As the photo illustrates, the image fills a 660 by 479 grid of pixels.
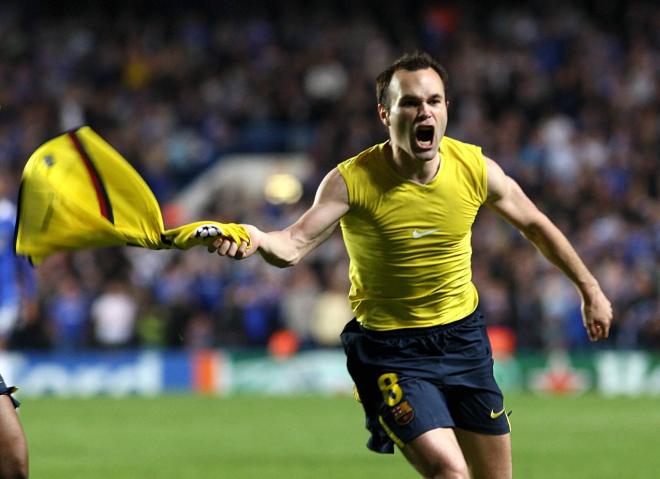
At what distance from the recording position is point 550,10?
2503 cm

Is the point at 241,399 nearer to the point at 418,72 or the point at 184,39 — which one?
the point at 184,39

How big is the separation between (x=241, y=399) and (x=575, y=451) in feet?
25.3

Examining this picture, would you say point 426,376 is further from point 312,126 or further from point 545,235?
point 312,126

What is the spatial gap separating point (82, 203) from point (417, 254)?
1646 mm

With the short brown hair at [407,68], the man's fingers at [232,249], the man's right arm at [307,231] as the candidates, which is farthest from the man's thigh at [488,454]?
the short brown hair at [407,68]

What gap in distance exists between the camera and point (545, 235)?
691cm

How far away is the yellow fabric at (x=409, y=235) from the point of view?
6.66 m

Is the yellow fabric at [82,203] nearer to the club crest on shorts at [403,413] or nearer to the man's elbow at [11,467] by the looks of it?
the man's elbow at [11,467]

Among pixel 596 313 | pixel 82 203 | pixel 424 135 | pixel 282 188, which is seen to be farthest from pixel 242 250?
pixel 282 188

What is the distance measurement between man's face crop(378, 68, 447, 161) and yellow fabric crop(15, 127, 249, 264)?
1.24 meters

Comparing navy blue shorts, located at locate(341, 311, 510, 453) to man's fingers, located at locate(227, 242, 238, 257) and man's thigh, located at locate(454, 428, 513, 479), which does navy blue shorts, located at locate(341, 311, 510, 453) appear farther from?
man's fingers, located at locate(227, 242, 238, 257)

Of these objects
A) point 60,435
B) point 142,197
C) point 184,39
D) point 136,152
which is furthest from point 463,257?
point 184,39

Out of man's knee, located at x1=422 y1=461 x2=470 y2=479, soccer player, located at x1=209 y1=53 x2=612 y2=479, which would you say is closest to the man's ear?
soccer player, located at x1=209 y1=53 x2=612 y2=479

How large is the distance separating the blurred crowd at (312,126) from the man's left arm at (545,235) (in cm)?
1136
